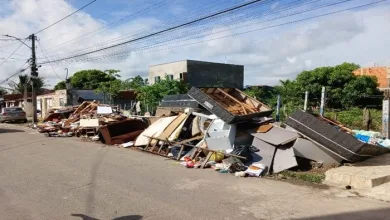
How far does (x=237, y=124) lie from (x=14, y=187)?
19.7 feet

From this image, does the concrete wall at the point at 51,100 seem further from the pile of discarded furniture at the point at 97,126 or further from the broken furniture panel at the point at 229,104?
the broken furniture panel at the point at 229,104

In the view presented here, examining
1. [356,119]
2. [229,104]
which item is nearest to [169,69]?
[356,119]

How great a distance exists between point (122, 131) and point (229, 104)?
5532 mm

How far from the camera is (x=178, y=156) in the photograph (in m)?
10.7

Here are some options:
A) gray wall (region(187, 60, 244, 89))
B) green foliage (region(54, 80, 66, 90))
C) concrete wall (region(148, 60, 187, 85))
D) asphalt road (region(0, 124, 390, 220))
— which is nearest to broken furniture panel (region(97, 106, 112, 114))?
asphalt road (region(0, 124, 390, 220))

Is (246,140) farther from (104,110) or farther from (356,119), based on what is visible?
(104,110)

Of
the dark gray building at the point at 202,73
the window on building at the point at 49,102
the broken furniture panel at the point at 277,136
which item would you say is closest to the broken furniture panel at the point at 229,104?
the broken furniture panel at the point at 277,136

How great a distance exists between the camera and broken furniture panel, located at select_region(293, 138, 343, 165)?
8.84 metres

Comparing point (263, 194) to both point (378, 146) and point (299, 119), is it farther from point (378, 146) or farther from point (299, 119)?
point (378, 146)

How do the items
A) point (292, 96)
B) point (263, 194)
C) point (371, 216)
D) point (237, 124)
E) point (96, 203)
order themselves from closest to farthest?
1. point (371, 216)
2. point (96, 203)
3. point (263, 194)
4. point (237, 124)
5. point (292, 96)

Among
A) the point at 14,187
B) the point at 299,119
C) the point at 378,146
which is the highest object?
the point at 299,119

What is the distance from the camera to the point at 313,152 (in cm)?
900

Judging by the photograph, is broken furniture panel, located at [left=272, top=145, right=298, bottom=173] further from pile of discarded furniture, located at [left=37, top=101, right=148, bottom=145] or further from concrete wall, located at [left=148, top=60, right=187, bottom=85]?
concrete wall, located at [left=148, top=60, right=187, bottom=85]

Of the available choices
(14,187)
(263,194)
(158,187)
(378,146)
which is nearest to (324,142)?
(378,146)
